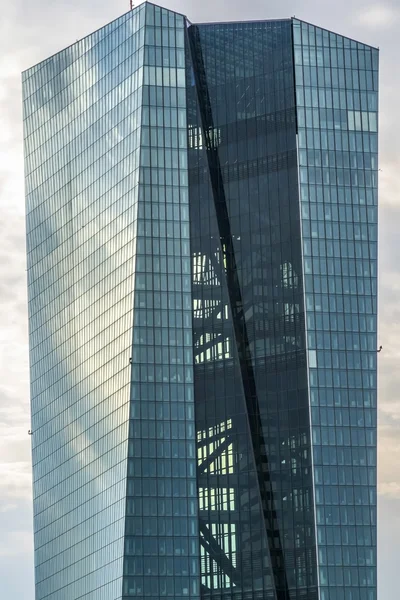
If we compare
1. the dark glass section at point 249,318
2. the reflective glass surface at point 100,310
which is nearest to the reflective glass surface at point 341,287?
the dark glass section at point 249,318

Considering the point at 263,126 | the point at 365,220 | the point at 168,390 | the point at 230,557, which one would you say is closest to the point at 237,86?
the point at 263,126

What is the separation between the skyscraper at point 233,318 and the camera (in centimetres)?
17612

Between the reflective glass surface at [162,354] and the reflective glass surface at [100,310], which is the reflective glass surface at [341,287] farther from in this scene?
the reflective glass surface at [100,310]

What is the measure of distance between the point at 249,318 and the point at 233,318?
4.99ft

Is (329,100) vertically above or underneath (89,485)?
above

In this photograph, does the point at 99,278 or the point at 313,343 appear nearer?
the point at 313,343

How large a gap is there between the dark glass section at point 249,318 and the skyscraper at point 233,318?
187mm

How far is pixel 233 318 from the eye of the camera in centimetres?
18188

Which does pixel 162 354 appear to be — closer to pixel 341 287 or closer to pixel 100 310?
pixel 100 310

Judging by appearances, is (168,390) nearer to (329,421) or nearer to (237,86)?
(329,421)

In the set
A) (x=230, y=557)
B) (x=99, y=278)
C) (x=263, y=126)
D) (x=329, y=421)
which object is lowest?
(x=230, y=557)

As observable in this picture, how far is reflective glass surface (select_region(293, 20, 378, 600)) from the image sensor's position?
174750mm

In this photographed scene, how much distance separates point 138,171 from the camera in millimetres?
182000

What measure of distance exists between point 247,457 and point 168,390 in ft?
31.8
